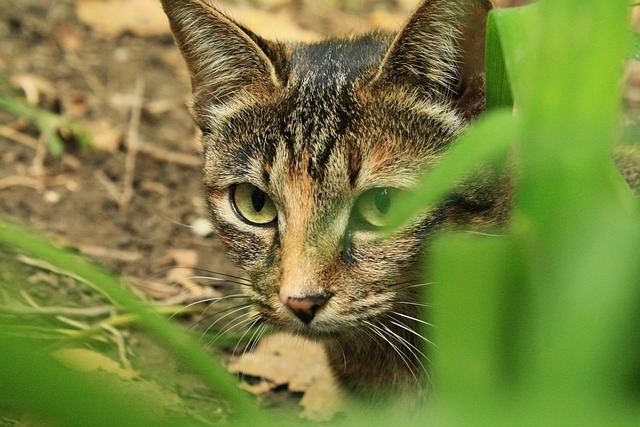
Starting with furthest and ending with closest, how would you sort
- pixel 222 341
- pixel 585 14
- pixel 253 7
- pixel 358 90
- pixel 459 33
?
pixel 253 7, pixel 222 341, pixel 358 90, pixel 459 33, pixel 585 14

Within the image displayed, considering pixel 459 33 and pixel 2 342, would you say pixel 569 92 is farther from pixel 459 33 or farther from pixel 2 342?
pixel 459 33

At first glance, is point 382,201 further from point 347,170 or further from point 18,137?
point 18,137

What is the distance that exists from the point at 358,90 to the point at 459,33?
32 cm

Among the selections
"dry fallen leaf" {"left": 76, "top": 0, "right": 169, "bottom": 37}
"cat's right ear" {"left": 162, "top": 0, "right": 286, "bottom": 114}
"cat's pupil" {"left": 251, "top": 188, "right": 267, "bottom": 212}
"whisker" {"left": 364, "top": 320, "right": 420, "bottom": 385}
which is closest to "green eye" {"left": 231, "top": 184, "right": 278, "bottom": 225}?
"cat's pupil" {"left": 251, "top": 188, "right": 267, "bottom": 212}

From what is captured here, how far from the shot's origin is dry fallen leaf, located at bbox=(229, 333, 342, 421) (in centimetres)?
274

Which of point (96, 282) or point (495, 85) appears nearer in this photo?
point (96, 282)

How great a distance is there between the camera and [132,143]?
13.3 feet

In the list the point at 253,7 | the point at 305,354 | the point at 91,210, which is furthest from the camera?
the point at 253,7

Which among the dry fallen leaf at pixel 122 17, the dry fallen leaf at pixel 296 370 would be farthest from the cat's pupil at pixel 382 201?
the dry fallen leaf at pixel 122 17

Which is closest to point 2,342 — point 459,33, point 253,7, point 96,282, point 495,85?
point 96,282

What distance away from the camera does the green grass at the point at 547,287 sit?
74cm

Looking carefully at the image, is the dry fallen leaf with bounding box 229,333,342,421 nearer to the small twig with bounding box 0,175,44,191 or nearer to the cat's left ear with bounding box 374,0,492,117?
the cat's left ear with bounding box 374,0,492,117

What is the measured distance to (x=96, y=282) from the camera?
1.26 m

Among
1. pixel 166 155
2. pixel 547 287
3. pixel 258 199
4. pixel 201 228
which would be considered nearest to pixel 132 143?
pixel 166 155
